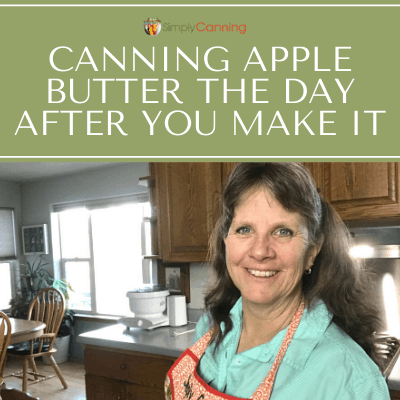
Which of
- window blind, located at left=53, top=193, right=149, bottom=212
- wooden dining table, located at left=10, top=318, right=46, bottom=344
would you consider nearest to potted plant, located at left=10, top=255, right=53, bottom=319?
window blind, located at left=53, top=193, right=149, bottom=212

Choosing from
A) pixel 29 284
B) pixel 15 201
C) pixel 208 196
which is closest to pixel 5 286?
pixel 29 284

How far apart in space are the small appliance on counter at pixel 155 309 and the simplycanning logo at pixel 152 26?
1729 millimetres

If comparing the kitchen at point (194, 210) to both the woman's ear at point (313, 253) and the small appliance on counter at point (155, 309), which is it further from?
the woman's ear at point (313, 253)

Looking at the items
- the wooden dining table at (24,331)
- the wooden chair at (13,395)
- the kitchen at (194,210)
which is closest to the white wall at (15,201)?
the wooden dining table at (24,331)

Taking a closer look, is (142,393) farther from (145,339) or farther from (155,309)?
(155,309)

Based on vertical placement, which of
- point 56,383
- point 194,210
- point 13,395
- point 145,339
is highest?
point 194,210

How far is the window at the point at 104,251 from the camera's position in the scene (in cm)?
493

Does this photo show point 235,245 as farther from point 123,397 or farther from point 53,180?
point 53,180

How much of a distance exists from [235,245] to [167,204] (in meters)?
1.65

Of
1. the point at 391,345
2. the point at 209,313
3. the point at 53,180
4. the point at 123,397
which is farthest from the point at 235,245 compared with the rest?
the point at 53,180

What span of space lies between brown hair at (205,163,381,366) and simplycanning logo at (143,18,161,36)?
56 centimetres

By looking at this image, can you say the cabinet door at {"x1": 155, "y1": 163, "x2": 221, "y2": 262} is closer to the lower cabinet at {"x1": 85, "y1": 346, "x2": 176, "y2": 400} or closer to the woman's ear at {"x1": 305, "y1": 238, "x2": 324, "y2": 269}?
the lower cabinet at {"x1": 85, "y1": 346, "x2": 176, "y2": 400}

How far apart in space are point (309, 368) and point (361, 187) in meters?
1.28

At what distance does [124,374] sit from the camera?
87.7 inches
